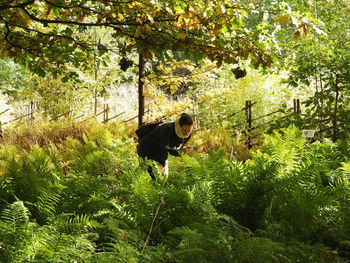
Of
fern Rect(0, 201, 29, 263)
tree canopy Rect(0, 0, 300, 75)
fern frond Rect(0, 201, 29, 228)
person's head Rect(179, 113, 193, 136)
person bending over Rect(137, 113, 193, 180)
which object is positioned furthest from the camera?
person bending over Rect(137, 113, 193, 180)

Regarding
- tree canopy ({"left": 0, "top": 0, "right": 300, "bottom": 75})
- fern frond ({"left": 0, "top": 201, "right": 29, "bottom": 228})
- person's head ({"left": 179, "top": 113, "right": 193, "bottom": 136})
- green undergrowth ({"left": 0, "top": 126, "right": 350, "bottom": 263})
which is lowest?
green undergrowth ({"left": 0, "top": 126, "right": 350, "bottom": 263})

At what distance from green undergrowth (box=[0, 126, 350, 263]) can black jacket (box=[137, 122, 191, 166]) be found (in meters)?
1.54

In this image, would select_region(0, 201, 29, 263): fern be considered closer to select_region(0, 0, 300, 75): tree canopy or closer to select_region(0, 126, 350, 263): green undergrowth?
select_region(0, 126, 350, 263): green undergrowth

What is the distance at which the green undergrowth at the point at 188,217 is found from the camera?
1.51 m

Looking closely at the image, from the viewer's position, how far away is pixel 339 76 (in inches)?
235

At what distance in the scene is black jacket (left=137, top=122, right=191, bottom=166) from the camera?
4277 millimetres

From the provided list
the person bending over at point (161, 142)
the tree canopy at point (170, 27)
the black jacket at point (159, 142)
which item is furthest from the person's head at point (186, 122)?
the tree canopy at point (170, 27)

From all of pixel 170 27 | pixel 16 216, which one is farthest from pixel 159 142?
pixel 16 216

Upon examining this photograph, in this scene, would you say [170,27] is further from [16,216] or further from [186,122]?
[16,216]

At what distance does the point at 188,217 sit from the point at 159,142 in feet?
7.78

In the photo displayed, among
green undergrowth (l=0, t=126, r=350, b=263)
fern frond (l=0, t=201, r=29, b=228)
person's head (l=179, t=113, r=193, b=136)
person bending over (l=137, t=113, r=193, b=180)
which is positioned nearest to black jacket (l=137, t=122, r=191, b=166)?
person bending over (l=137, t=113, r=193, b=180)

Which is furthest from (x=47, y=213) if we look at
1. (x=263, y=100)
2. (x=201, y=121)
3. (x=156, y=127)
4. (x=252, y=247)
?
(x=263, y=100)

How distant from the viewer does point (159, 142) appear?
4305 millimetres

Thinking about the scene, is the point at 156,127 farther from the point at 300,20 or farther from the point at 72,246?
the point at 72,246
